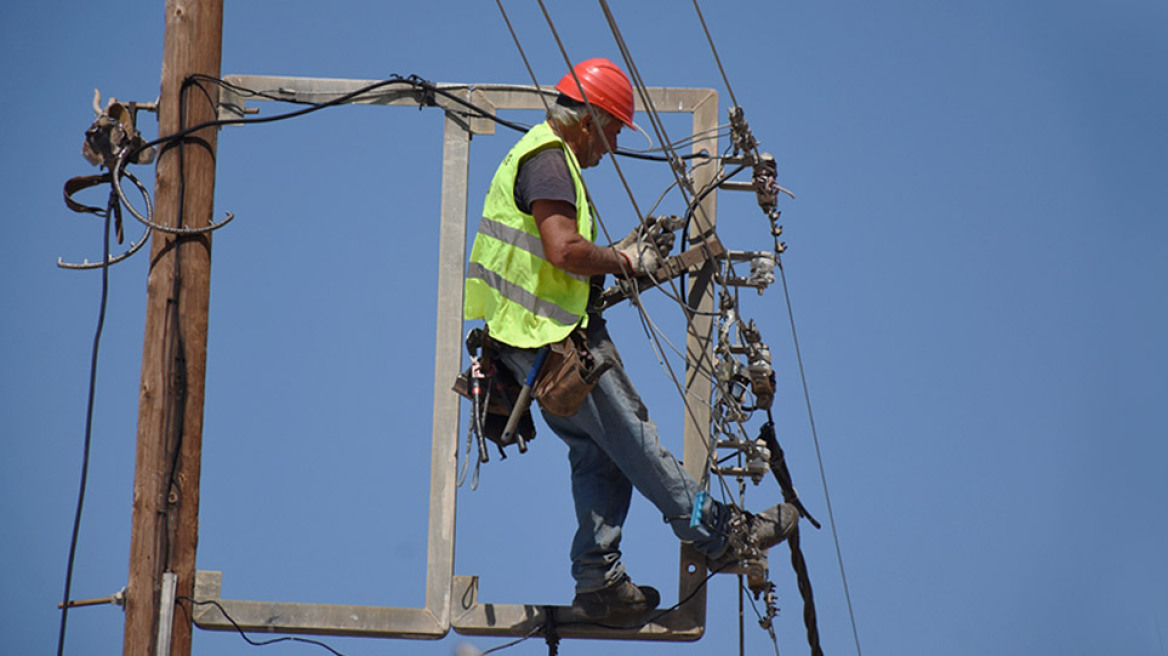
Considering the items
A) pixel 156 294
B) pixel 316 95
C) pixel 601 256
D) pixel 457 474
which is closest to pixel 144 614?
pixel 156 294

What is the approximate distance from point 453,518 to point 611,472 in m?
0.83

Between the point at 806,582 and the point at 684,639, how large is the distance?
2.15 feet

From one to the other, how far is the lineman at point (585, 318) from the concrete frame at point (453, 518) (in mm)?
222

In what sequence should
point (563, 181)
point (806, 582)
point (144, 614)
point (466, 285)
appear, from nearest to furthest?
point (144, 614), point (563, 181), point (466, 285), point (806, 582)

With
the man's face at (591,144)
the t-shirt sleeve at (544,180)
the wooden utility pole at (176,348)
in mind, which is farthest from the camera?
the man's face at (591,144)

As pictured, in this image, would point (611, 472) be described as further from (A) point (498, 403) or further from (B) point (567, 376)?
(B) point (567, 376)

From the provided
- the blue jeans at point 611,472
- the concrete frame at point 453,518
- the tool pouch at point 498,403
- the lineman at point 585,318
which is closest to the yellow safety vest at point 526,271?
the lineman at point 585,318

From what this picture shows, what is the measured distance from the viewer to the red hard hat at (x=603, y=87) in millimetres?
7004

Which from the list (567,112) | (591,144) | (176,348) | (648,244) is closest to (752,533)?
(648,244)

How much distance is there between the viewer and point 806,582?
7.66m

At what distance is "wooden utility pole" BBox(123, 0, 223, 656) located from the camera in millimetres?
6188

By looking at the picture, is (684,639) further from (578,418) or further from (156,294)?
(156,294)

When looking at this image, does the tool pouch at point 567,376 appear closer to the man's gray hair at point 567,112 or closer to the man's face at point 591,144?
the man's face at point 591,144

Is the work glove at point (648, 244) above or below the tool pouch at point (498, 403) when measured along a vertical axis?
above
